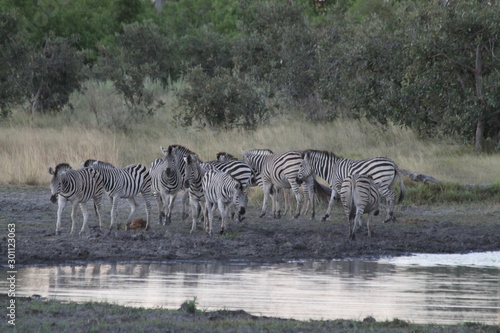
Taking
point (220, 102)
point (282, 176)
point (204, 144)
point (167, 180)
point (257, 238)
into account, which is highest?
point (220, 102)

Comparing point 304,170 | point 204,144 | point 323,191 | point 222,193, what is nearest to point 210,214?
point 222,193

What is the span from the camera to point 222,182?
1362 cm

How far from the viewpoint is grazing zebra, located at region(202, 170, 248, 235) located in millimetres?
13523

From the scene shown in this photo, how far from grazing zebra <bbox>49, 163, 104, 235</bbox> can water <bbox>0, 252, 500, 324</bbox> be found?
86.4 inches

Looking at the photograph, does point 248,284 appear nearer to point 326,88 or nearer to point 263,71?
point 326,88

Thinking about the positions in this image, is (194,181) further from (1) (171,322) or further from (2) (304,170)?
(1) (171,322)

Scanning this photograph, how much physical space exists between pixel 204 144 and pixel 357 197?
10152 millimetres

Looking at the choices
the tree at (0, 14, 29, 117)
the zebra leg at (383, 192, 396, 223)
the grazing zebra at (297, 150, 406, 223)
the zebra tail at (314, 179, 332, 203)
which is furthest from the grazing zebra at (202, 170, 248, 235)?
the tree at (0, 14, 29, 117)

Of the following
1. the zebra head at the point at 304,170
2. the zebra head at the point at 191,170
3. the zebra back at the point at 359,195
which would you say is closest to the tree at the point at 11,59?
the zebra head at the point at 304,170

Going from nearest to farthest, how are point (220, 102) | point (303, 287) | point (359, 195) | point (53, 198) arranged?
point (303, 287) < point (53, 198) < point (359, 195) < point (220, 102)

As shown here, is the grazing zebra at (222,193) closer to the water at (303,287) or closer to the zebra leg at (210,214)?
the zebra leg at (210,214)

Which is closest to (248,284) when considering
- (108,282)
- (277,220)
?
(108,282)

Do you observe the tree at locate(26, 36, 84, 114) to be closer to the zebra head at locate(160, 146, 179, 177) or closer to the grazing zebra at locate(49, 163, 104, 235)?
the zebra head at locate(160, 146, 179, 177)

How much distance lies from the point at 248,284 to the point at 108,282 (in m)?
1.58
